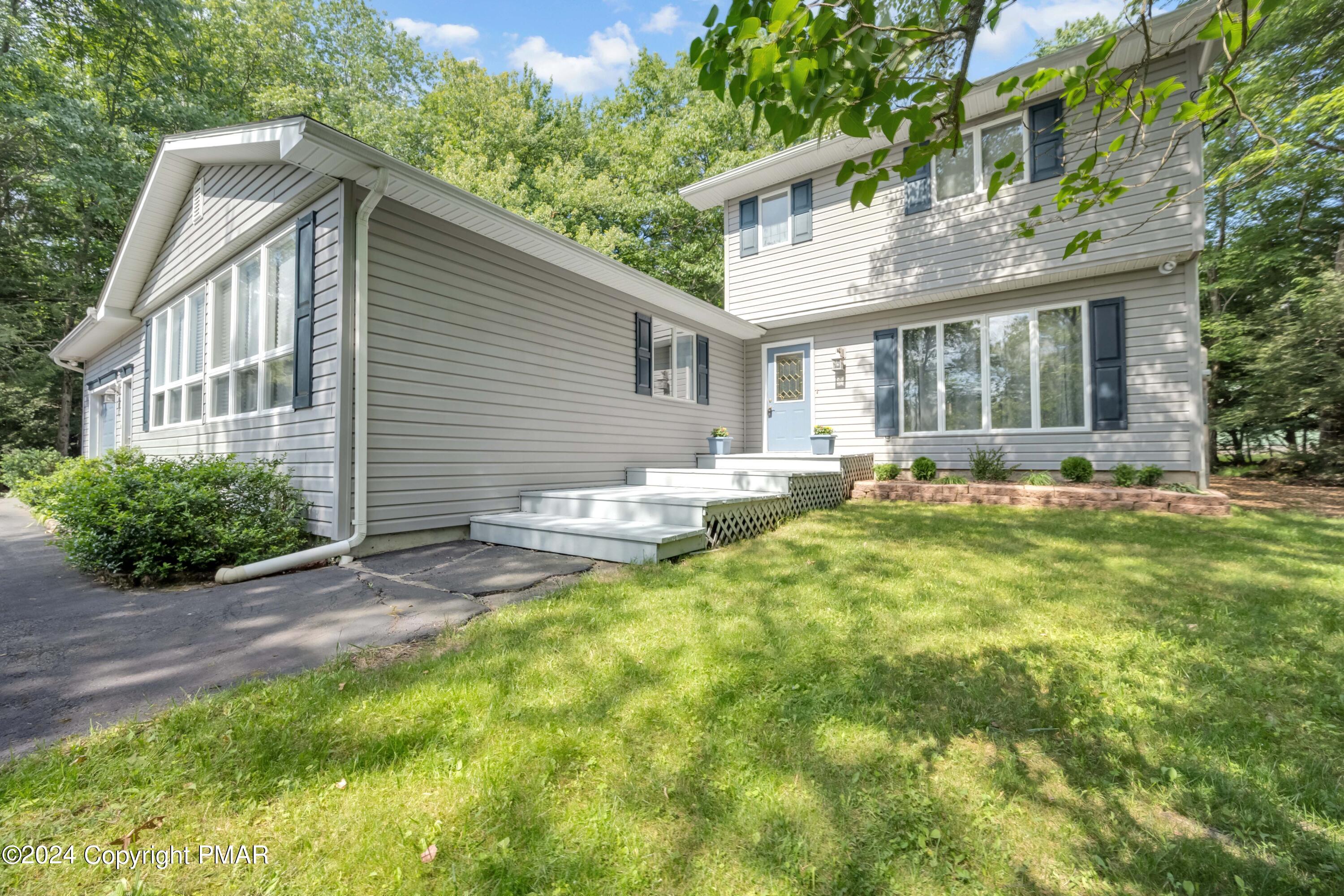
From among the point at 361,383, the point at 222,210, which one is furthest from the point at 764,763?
the point at 222,210

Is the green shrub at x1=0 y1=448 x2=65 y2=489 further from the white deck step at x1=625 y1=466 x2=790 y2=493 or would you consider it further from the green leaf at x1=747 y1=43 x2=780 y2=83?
the green leaf at x1=747 y1=43 x2=780 y2=83

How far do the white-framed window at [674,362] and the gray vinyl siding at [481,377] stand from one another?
832 mm

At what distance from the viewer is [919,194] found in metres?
8.31

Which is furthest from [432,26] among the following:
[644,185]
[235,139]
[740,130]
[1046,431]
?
[1046,431]

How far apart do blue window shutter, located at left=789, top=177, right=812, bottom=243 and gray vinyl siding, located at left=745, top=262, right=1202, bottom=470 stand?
1621 mm

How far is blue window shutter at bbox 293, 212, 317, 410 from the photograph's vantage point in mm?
4918

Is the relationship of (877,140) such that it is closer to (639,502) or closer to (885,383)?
(885,383)

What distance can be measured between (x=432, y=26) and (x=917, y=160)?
1010 inches

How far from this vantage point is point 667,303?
8.05m

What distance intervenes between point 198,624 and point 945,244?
9.50m

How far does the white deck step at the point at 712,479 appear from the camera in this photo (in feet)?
20.9

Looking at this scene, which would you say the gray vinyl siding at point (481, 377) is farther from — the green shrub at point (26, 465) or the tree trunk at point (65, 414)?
the tree trunk at point (65, 414)

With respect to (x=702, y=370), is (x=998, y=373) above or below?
below

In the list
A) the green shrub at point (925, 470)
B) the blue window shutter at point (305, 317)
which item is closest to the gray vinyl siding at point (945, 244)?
the green shrub at point (925, 470)
